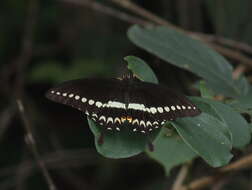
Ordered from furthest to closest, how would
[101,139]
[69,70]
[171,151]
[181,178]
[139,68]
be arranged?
[69,70] < [181,178] < [171,151] < [139,68] < [101,139]

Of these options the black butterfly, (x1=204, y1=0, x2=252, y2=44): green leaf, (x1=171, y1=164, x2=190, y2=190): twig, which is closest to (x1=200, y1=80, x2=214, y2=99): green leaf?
the black butterfly

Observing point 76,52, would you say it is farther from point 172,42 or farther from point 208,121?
point 208,121

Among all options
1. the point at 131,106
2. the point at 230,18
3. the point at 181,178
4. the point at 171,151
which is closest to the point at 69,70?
the point at 230,18

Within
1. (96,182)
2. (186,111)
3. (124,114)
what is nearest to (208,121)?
(186,111)

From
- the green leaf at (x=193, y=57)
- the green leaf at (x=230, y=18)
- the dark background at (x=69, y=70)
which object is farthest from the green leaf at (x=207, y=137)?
the green leaf at (x=230, y=18)

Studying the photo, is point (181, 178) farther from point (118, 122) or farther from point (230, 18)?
point (230, 18)
